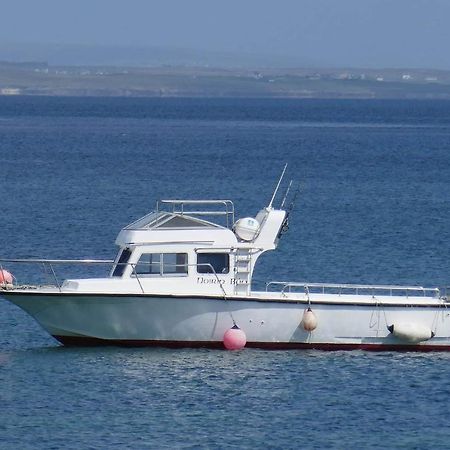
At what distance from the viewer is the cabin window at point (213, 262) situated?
32.8m

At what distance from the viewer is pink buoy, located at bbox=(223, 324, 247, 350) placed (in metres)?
32.1

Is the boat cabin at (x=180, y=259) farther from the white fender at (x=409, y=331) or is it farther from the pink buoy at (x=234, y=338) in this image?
the white fender at (x=409, y=331)

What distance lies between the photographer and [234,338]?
32.1 metres

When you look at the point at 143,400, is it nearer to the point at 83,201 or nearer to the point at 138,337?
the point at 138,337

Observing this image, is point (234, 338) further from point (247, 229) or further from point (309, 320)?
point (247, 229)

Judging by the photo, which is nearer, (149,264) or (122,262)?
(149,264)

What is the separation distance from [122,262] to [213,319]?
217 centimetres

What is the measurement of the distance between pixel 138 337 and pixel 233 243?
268 centimetres

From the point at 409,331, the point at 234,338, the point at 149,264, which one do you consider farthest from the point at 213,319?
the point at 409,331

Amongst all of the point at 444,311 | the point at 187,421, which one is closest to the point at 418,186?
the point at 444,311

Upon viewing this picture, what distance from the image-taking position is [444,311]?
33.0 metres

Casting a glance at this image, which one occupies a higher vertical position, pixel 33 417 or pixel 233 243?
pixel 233 243

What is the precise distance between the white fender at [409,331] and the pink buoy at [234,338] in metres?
3.03

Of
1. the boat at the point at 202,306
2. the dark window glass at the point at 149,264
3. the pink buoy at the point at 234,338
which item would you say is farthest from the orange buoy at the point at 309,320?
the dark window glass at the point at 149,264
